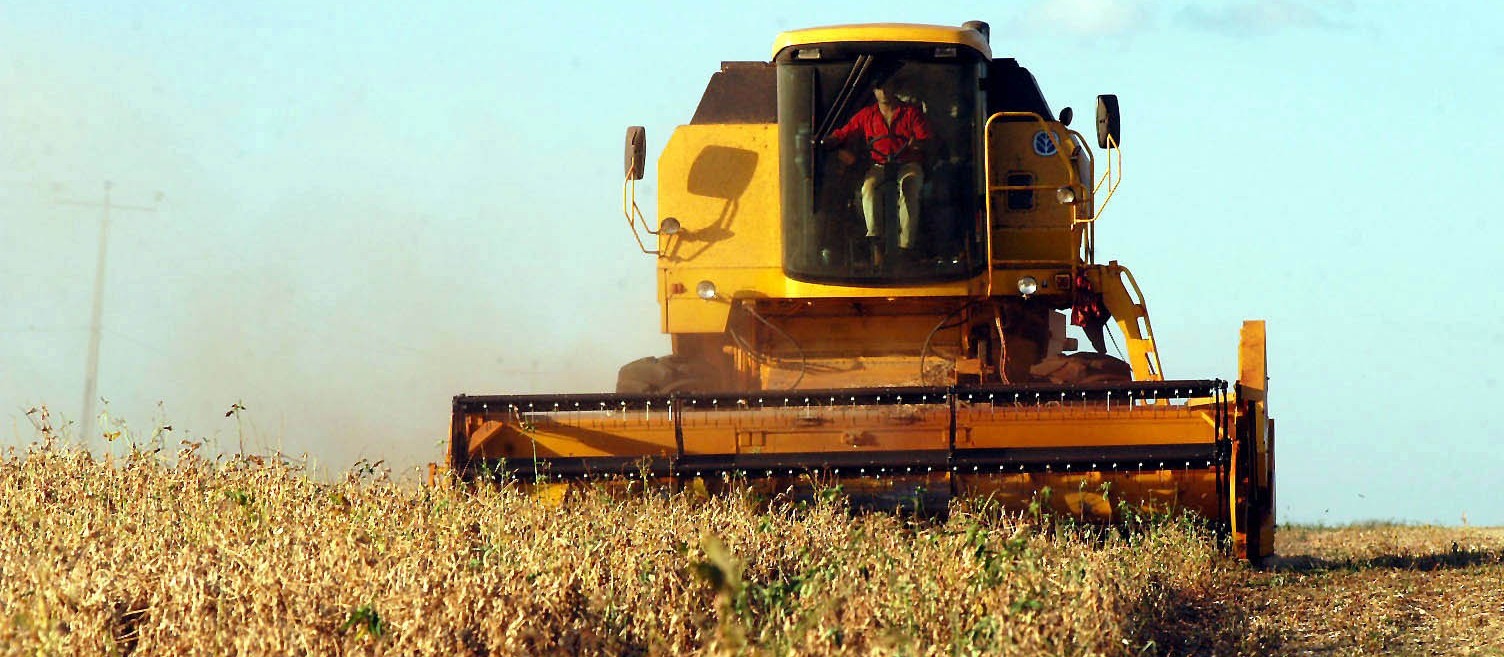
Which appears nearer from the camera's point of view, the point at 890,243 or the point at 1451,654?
the point at 1451,654

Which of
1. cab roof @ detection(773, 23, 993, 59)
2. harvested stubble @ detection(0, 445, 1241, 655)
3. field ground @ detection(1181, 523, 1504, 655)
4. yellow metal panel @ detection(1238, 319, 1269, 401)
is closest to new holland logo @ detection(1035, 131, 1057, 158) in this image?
cab roof @ detection(773, 23, 993, 59)

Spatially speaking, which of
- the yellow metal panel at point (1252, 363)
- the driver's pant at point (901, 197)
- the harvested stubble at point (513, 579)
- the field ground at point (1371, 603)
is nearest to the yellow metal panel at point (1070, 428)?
the yellow metal panel at point (1252, 363)

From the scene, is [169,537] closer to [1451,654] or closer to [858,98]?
[1451,654]

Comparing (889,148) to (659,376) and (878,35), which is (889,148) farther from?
(659,376)

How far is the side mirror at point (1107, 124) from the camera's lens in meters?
10.0

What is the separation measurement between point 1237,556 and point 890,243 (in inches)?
103

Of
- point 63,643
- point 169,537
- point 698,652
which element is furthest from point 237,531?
point 698,652

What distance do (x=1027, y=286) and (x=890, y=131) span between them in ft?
3.80

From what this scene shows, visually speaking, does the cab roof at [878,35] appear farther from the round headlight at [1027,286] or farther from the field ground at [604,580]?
the field ground at [604,580]

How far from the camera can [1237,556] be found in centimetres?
867

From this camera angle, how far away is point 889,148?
33.6 ft

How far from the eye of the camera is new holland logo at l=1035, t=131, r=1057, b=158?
10.5 meters

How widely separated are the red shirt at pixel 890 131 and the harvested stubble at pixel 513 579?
2.94 meters

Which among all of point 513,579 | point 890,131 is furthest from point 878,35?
point 513,579
